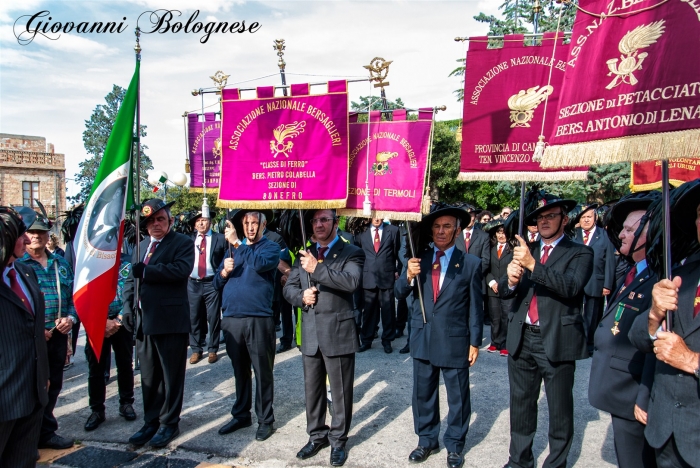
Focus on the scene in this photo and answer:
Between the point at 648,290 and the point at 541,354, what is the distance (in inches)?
41.9

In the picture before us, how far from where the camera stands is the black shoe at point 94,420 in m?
4.96

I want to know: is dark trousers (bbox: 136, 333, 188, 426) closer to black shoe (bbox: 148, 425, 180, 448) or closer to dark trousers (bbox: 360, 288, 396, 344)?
black shoe (bbox: 148, 425, 180, 448)

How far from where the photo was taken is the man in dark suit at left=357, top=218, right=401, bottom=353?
767 centimetres

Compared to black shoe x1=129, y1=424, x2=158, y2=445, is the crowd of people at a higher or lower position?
higher

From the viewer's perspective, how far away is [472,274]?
4.36 m

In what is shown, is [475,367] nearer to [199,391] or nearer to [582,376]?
[582,376]

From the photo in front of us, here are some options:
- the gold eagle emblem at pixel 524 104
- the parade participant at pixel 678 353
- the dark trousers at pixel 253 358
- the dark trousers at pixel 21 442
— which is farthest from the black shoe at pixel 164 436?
the gold eagle emblem at pixel 524 104

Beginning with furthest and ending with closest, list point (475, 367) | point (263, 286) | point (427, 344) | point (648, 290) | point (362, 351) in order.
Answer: point (362, 351) → point (475, 367) → point (263, 286) → point (427, 344) → point (648, 290)

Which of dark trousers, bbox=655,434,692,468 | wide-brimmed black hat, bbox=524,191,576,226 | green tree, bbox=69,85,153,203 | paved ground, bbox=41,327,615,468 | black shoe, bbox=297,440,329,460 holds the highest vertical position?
green tree, bbox=69,85,153,203

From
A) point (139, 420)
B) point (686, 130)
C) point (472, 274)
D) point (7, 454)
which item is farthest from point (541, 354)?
point (139, 420)

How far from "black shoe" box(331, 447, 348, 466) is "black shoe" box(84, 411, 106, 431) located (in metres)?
2.50

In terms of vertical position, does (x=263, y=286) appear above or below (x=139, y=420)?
above

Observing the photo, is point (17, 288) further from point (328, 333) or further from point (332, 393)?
point (332, 393)

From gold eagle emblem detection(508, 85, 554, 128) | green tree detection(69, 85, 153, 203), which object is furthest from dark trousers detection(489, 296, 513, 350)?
green tree detection(69, 85, 153, 203)
